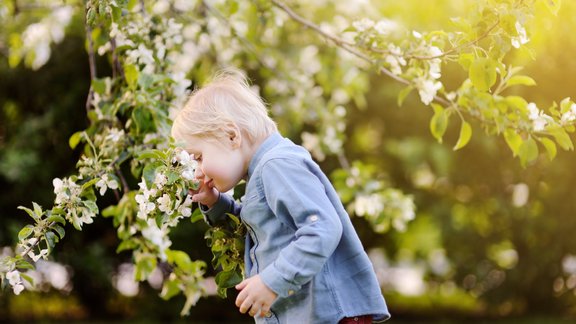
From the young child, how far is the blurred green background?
4.16 m

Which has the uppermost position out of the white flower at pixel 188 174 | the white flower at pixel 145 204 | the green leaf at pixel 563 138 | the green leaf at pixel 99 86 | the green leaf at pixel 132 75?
the green leaf at pixel 563 138

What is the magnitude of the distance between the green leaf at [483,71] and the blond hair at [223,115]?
579 mm

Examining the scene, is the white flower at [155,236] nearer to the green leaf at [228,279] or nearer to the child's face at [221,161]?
the green leaf at [228,279]

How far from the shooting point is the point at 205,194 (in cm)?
219

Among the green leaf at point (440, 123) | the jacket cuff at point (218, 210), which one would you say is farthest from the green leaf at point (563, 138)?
the jacket cuff at point (218, 210)

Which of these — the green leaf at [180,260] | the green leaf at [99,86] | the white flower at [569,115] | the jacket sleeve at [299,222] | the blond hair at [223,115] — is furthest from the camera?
the green leaf at [180,260]

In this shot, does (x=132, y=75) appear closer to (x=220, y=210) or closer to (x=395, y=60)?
(x=220, y=210)

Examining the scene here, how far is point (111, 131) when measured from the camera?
2650mm

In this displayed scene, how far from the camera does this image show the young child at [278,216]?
1814 mm

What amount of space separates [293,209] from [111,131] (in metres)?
1.05

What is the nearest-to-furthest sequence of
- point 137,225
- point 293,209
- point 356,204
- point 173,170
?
point 293,209 < point 173,170 < point 137,225 < point 356,204

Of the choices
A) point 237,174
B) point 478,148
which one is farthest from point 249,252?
point 478,148

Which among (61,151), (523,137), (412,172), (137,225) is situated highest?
(523,137)

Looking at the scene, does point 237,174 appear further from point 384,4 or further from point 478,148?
point 478,148
